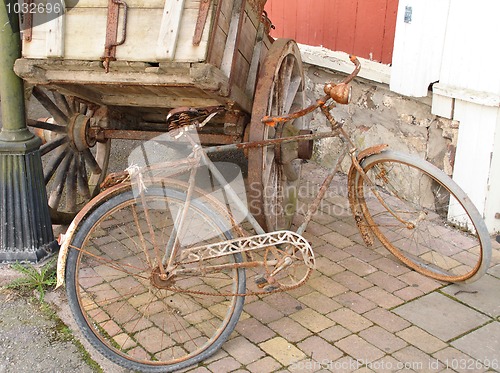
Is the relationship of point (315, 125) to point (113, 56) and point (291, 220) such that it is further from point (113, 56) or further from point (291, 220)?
point (113, 56)

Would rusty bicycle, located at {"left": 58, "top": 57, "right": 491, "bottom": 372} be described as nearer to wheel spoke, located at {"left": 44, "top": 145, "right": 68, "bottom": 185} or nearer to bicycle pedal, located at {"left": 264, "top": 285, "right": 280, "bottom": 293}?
bicycle pedal, located at {"left": 264, "top": 285, "right": 280, "bottom": 293}

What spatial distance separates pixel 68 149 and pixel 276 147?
152 cm

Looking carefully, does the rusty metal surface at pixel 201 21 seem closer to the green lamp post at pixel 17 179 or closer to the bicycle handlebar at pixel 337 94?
the bicycle handlebar at pixel 337 94

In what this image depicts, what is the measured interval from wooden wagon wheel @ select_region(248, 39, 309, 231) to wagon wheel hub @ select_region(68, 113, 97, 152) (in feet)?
3.74

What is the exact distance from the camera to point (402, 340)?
363 cm

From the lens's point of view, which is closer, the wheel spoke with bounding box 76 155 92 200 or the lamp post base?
the lamp post base

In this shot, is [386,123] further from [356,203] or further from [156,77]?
[156,77]

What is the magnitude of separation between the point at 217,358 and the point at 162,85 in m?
1.44

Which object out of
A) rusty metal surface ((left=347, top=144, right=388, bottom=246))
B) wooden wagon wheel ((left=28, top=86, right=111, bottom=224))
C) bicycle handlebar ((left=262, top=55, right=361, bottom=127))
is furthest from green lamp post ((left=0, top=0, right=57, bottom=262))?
rusty metal surface ((left=347, top=144, right=388, bottom=246))

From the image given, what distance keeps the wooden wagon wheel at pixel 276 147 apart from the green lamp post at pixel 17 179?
1.32 m

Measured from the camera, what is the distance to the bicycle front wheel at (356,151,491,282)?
3861mm

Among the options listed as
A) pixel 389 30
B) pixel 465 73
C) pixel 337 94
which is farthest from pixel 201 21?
pixel 389 30

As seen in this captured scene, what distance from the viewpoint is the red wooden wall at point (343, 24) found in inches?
209

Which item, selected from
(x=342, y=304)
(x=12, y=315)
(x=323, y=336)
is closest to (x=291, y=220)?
(x=342, y=304)
